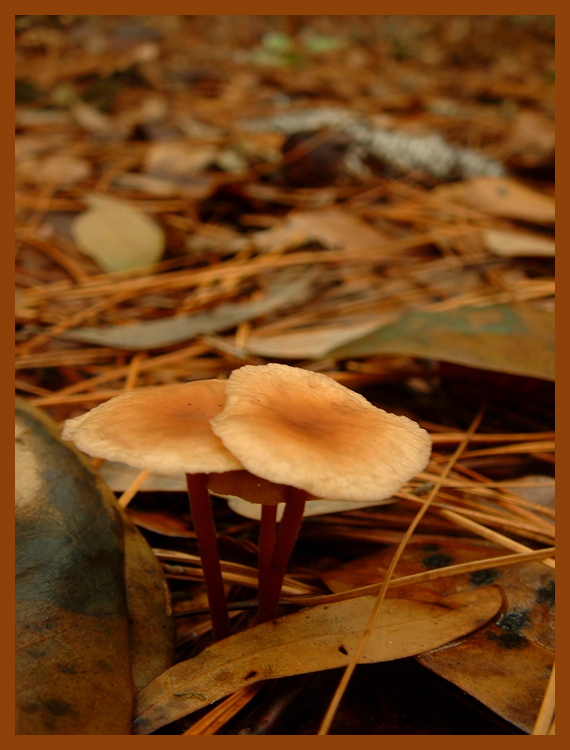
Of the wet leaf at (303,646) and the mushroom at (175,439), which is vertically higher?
the mushroom at (175,439)

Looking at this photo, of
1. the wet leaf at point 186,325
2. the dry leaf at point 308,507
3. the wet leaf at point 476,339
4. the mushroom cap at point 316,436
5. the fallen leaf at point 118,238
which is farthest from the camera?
the fallen leaf at point 118,238

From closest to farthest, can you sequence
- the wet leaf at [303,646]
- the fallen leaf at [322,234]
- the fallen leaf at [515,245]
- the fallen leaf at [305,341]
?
1. the wet leaf at [303,646]
2. the fallen leaf at [305,341]
3. the fallen leaf at [515,245]
4. the fallen leaf at [322,234]

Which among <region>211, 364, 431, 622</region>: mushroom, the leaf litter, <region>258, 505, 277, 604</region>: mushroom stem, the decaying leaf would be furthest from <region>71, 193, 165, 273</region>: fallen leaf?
<region>258, 505, 277, 604</region>: mushroom stem

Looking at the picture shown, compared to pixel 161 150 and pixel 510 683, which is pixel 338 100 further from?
pixel 510 683

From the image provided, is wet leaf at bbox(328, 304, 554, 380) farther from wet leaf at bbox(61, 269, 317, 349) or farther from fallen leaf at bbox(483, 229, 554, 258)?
fallen leaf at bbox(483, 229, 554, 258)

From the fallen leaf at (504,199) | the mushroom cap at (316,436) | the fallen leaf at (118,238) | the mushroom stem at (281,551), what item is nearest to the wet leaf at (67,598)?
the mushroom stem at (281,551)

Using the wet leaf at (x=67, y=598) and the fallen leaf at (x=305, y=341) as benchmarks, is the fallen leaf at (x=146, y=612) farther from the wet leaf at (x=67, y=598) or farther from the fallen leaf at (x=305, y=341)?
the fallen leaf at (x=305, y=341)
